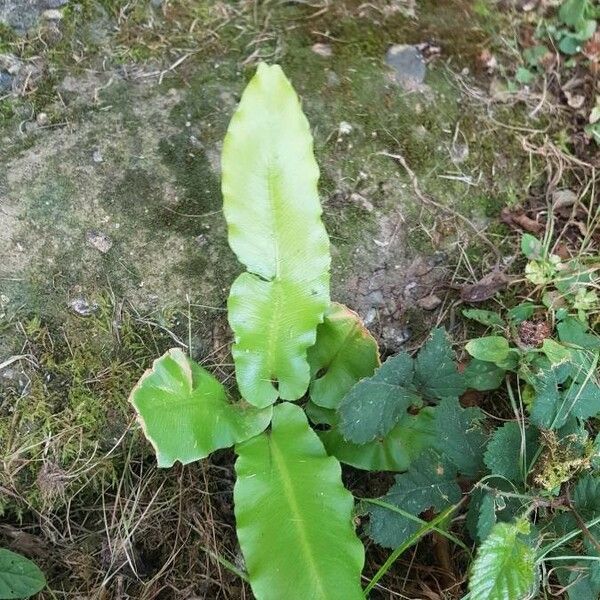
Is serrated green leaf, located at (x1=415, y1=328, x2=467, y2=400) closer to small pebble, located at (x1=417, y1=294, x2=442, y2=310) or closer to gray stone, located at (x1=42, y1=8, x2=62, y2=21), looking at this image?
small pebble, located at (x1=417, y1=294, x2=442, y2=310)

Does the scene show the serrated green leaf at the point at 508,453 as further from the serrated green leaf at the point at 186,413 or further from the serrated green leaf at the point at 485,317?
the serrated green leaf at the point at 186,413

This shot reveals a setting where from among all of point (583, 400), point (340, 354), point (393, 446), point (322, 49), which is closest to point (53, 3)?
point (322, 49)

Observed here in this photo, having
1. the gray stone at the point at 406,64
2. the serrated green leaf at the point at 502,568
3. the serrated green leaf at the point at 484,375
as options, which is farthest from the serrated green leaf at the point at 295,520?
the gray stone at the point at 406,64

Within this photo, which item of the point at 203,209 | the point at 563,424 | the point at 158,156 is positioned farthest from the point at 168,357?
the point at 563,424

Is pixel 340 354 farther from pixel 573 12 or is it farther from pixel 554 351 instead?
pixel 573 12

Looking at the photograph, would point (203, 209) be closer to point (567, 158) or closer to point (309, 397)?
point (309, 397)

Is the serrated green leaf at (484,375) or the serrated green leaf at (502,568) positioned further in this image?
the serrated green leaf at (484,375)
